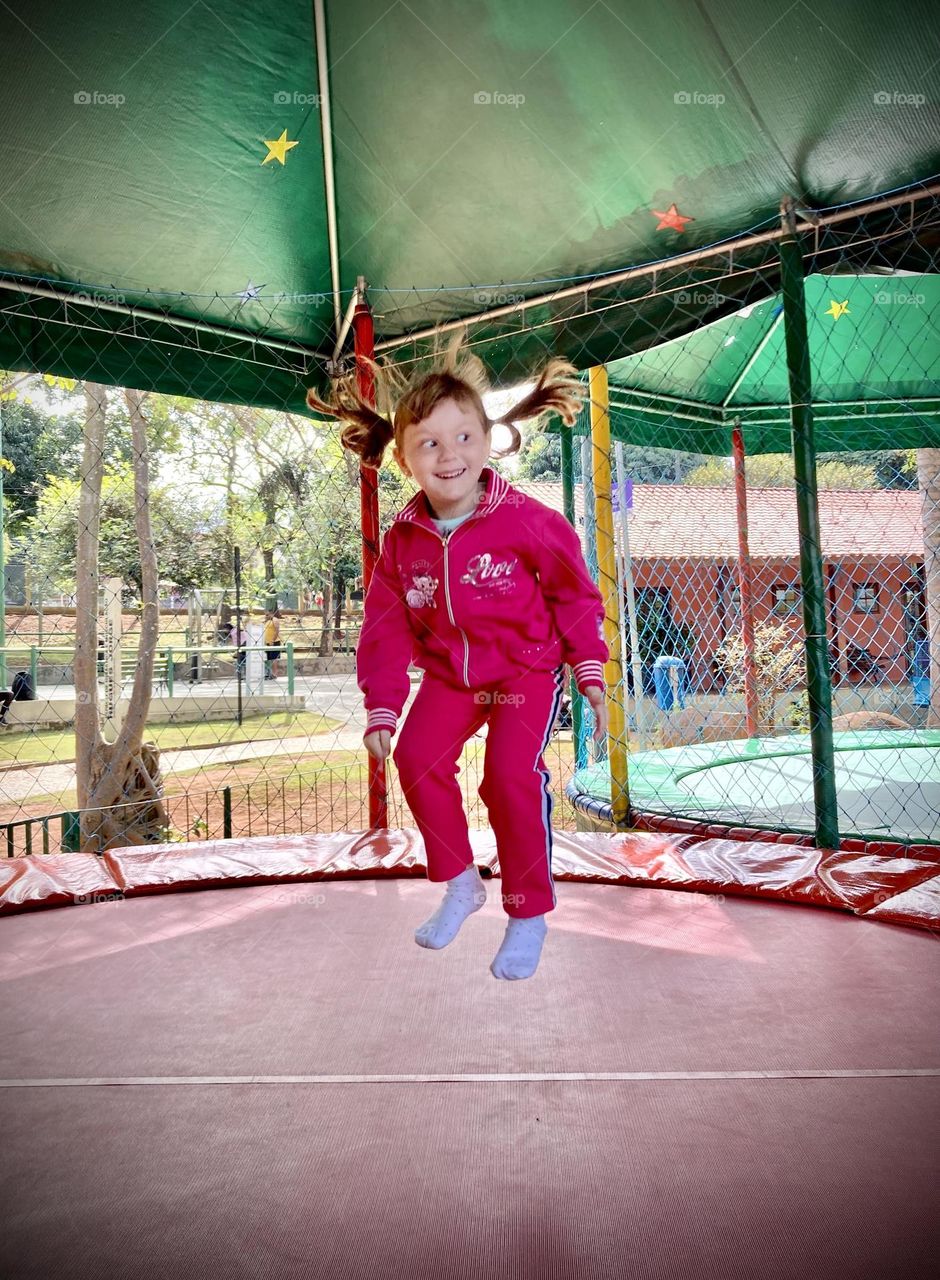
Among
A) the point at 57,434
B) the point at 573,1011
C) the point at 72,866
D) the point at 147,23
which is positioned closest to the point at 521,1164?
the point at 573,1011

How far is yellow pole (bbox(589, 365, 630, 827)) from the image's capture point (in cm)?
322

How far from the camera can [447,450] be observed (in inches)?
58.1

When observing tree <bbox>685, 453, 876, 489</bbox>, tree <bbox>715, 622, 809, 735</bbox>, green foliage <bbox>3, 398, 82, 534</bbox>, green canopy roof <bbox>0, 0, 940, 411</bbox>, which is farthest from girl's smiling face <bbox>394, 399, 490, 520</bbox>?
tree <bbox>685, 453, 876, 489</bbox>

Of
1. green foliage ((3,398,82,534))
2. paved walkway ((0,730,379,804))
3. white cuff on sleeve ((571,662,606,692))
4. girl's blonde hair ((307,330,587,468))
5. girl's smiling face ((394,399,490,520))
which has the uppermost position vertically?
green foliage ((3,398,82,534))

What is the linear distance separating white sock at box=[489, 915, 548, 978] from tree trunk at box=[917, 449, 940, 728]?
4982mm

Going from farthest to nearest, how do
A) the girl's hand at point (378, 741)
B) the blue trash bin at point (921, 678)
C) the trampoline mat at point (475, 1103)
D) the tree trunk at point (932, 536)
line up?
the blue trash bin at point (921, 678) → the tree trunk at point (932, 536) → the girl's hand at point (378, 741) → the trampoline mat at point (475, 1103)

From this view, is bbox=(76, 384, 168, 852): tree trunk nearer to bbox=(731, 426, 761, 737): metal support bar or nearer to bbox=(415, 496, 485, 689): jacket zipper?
bbox=(731, 426, 761, 737): metal support bar

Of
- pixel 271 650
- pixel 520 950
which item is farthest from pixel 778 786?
pixel 271 650

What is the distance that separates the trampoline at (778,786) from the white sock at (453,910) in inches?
65.9

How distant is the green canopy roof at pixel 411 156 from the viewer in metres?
2.14

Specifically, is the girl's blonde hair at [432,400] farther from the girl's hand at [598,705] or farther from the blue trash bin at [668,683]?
the blue trash bin at [668,683]

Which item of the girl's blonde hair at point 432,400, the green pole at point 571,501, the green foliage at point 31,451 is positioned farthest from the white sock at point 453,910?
the green foliage at point 31,451

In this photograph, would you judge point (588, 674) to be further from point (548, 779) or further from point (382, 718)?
point (382, 718)

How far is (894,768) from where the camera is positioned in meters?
4.29
